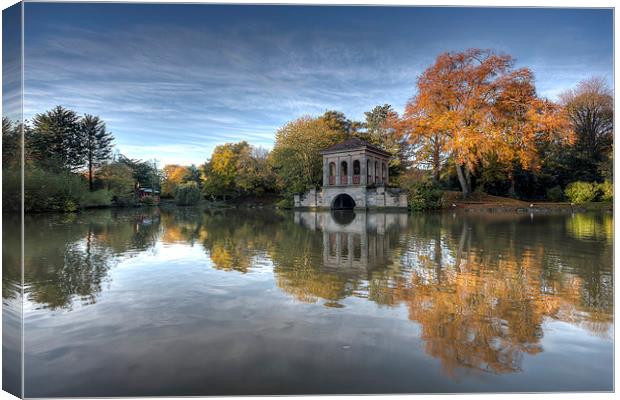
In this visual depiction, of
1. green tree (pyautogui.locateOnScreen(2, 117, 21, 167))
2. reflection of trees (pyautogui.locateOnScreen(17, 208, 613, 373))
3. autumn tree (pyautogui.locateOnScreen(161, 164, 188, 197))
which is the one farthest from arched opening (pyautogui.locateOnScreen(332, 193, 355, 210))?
green tree (pyautogui.locateOnScreen(2, 117, 21, 167))

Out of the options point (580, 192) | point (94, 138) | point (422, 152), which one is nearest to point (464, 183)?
point (422, 152)

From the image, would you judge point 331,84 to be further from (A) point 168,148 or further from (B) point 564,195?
(B) point 564,195

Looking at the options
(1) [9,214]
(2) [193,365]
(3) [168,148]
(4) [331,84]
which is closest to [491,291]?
(2) [193,365]

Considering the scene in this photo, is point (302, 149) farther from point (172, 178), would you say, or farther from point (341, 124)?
point (172, 178)

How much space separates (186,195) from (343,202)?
13.7 meters

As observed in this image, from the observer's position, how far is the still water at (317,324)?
174 centimetres

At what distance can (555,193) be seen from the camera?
12531mm

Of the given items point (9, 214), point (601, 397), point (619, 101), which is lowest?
point (601, 397)

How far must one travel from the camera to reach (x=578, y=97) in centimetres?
549

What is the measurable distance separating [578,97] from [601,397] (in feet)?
17.3

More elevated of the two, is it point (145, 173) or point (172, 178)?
point (172, 178)

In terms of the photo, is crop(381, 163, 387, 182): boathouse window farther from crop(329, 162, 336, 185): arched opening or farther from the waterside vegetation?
crop(329, 162, 336, 185): arched opening

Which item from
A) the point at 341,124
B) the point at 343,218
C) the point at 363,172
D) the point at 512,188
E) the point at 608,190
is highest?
the point at 341,124

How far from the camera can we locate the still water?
174 centimetres
